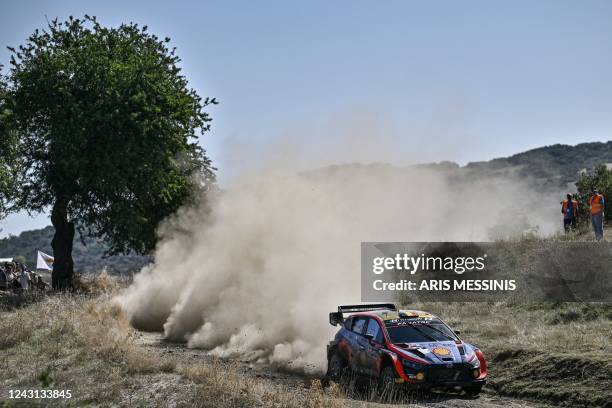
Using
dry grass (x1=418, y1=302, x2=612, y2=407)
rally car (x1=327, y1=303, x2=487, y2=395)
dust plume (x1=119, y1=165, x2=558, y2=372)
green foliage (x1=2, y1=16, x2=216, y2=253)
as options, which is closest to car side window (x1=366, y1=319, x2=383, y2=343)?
rally car (x1=327, y1=303, x2=487, y2=395)

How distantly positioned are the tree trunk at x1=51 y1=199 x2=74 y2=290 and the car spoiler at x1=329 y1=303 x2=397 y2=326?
69.4 feet

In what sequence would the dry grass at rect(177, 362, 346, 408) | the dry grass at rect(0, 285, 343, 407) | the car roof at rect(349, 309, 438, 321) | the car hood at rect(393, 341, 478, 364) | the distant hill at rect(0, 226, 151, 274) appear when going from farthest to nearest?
1. the distant hill at rect(0, 226, 151, 274)
2. the car roof at rect(349, 309, 438, 321)
3. the car hood at rect(393, 341, 478, 364)
4. the dry grass at rect(0, 285, 343, 407)
5. the dry grass at rect(177, 362, 346, 408)

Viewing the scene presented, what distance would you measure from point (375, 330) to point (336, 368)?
1608 millimetres

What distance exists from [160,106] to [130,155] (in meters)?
3.00

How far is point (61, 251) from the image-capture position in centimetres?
3550

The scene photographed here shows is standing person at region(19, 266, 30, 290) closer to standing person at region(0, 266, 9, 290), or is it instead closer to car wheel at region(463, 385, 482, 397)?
standing person at region(0, 266, 9, 290)

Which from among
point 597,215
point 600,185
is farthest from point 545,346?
point 600,185

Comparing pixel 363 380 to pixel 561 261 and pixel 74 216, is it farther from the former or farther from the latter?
pixel 74 216

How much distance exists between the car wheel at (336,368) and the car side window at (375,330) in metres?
1.09

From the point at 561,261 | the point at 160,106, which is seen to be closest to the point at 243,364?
the point at 561,261

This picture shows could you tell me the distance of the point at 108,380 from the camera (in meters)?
15.7

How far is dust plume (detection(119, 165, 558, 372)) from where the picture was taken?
2250 cm

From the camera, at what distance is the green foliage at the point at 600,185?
1365 inches

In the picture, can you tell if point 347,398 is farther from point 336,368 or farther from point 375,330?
point 336,368
